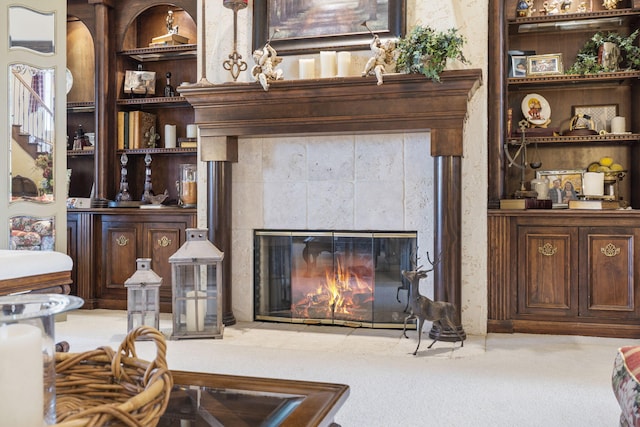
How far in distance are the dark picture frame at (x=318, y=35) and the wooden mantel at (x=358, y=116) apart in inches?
17.2

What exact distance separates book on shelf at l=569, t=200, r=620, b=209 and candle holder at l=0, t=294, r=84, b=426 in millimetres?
3734

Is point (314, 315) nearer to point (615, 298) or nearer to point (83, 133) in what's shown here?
point (615, 298)

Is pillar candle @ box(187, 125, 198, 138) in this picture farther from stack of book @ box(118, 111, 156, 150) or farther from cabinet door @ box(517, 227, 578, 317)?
cabinet door @ box(517, 227, 578, 317)

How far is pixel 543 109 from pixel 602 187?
74 centimetres

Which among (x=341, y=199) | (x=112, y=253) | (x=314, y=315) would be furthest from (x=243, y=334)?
(x=112, y=253)

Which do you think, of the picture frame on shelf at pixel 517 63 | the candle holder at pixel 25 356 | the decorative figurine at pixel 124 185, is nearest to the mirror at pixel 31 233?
the decorative figurine at pixel 124 185

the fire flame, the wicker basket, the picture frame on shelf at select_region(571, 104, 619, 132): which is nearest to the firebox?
the fire flame

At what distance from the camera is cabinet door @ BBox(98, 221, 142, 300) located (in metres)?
4.76

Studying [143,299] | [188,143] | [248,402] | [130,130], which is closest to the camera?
[248,402]

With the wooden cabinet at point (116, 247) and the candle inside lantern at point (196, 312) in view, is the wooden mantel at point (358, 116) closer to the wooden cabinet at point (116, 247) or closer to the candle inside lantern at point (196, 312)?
the candle inside lantern at point (196, 312)

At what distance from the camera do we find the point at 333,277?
13.9ft

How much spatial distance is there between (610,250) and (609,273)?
15 cm

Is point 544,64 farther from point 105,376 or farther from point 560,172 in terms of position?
point 105,376

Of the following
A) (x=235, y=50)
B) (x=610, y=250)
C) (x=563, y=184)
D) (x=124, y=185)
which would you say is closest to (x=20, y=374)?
(x=235, y=50)
